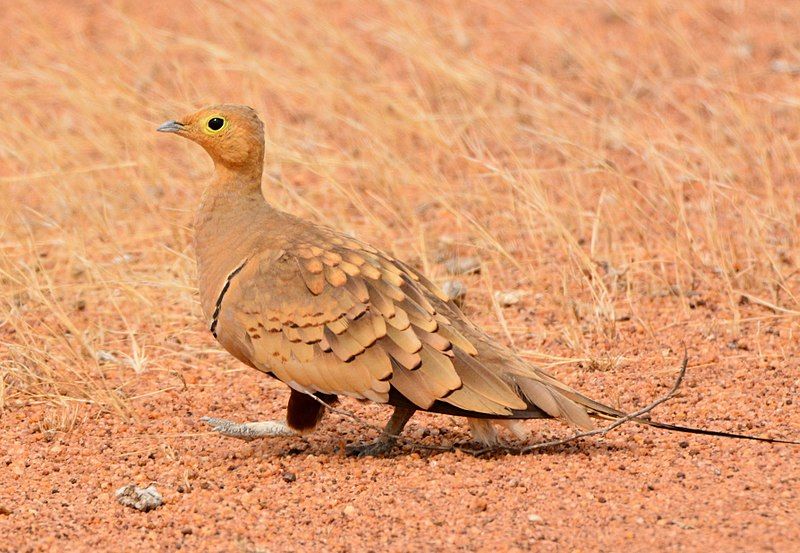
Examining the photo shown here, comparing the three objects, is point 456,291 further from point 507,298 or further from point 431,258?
point 431,258

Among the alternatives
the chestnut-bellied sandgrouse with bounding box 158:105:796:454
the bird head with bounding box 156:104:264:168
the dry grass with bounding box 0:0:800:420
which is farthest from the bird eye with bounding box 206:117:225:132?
the dry grass with bounding box 0:0:800:420

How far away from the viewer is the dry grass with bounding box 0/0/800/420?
21.2 feet

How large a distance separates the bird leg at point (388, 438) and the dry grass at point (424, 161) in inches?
46.7

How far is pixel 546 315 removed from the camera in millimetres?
6637

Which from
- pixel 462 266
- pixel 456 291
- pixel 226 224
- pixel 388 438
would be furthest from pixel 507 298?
pixel 226 224

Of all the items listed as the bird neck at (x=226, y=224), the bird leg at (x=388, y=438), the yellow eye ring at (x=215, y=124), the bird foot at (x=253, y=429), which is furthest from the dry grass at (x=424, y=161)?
the bird leg at (x=388, y=438)

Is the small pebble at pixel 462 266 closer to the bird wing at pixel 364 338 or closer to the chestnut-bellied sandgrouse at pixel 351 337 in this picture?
the chestnut-bellied sandgrouse at pixel 351 337

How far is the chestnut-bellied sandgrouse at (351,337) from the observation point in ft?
15.0

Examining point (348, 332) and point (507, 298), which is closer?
point (348, 332)

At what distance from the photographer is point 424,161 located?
8305 millimetres

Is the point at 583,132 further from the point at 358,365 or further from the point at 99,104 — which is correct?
the point at 358,365

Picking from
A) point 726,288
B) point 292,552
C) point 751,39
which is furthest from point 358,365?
point 751,39

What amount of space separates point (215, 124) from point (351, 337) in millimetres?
1218

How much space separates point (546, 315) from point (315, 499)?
243 cm
